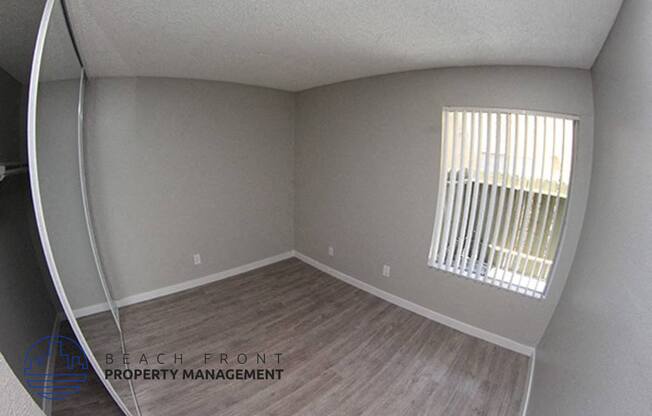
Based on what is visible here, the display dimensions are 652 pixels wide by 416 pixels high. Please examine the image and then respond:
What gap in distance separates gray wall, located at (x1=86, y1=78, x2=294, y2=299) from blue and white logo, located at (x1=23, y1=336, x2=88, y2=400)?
0.53 m

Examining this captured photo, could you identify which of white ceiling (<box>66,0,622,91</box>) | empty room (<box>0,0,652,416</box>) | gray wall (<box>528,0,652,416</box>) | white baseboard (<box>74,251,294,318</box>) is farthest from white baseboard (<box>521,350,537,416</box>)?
white baseboard (<box>74,251,294,318</box>)

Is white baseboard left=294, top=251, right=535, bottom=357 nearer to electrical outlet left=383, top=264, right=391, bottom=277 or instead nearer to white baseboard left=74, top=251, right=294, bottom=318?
electrical outlet left=383, top=264, right=391, bottom=277

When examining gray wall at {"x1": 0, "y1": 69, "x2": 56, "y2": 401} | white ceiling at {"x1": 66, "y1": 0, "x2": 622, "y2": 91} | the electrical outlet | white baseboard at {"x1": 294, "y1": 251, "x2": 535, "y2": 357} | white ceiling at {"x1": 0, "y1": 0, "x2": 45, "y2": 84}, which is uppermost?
white ceiling at {"x1": 66, "y1": 0, "x2": 622, "y2": 91}

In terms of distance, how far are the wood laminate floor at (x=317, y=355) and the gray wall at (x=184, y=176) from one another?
1.77 feet

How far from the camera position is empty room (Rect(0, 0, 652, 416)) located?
41.5 inches

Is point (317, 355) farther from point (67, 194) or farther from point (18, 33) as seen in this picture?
point (18, 33)

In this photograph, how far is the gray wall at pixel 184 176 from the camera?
7.02 feet

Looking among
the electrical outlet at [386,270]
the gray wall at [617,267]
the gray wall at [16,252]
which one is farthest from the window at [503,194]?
the gray wall at [16,252]

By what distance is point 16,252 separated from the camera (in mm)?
1431

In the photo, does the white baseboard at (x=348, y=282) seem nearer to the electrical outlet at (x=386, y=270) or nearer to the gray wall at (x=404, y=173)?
the gray wall at (x=404, y=173)

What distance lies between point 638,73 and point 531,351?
2.18 meters

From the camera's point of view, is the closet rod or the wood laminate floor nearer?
the closet rod

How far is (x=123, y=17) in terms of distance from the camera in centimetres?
127

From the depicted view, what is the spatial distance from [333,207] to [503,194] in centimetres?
186
